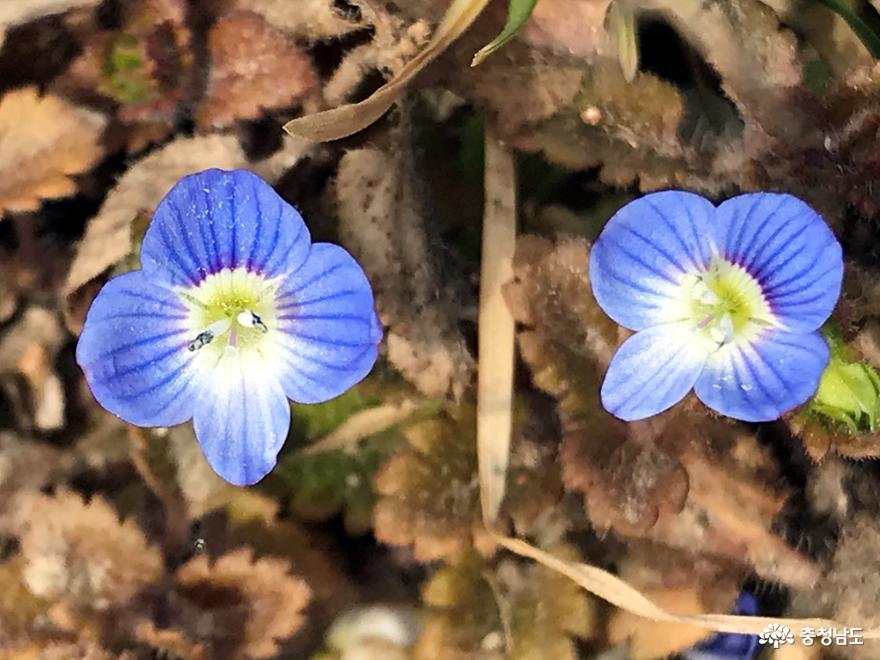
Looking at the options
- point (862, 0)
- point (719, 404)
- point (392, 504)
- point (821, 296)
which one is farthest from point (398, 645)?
point (862, 0)

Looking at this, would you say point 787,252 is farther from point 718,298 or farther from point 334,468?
point 334,468

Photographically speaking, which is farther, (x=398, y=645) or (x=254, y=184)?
(x=398, y=645)

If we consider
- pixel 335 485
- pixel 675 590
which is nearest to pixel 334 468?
pixel 335 485

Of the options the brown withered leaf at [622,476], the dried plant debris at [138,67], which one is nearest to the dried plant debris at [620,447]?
the brown withered leaf at [622,476]

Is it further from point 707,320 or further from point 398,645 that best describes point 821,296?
point 398,645

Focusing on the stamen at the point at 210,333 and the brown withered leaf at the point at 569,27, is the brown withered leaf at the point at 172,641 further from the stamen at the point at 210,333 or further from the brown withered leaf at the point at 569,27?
the brown withered leaf at the point at 569,27

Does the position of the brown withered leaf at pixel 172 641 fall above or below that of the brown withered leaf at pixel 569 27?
below

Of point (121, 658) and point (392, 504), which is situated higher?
point (392, 504)

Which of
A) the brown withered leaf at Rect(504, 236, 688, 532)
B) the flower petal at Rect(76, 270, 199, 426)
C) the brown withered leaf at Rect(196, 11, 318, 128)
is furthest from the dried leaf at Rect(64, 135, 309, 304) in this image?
the brown withered leaf at Rect(504, 236, 688, 532)

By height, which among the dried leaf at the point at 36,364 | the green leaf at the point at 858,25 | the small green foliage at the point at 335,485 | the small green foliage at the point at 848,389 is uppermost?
the green leaf at the point at 858,25
